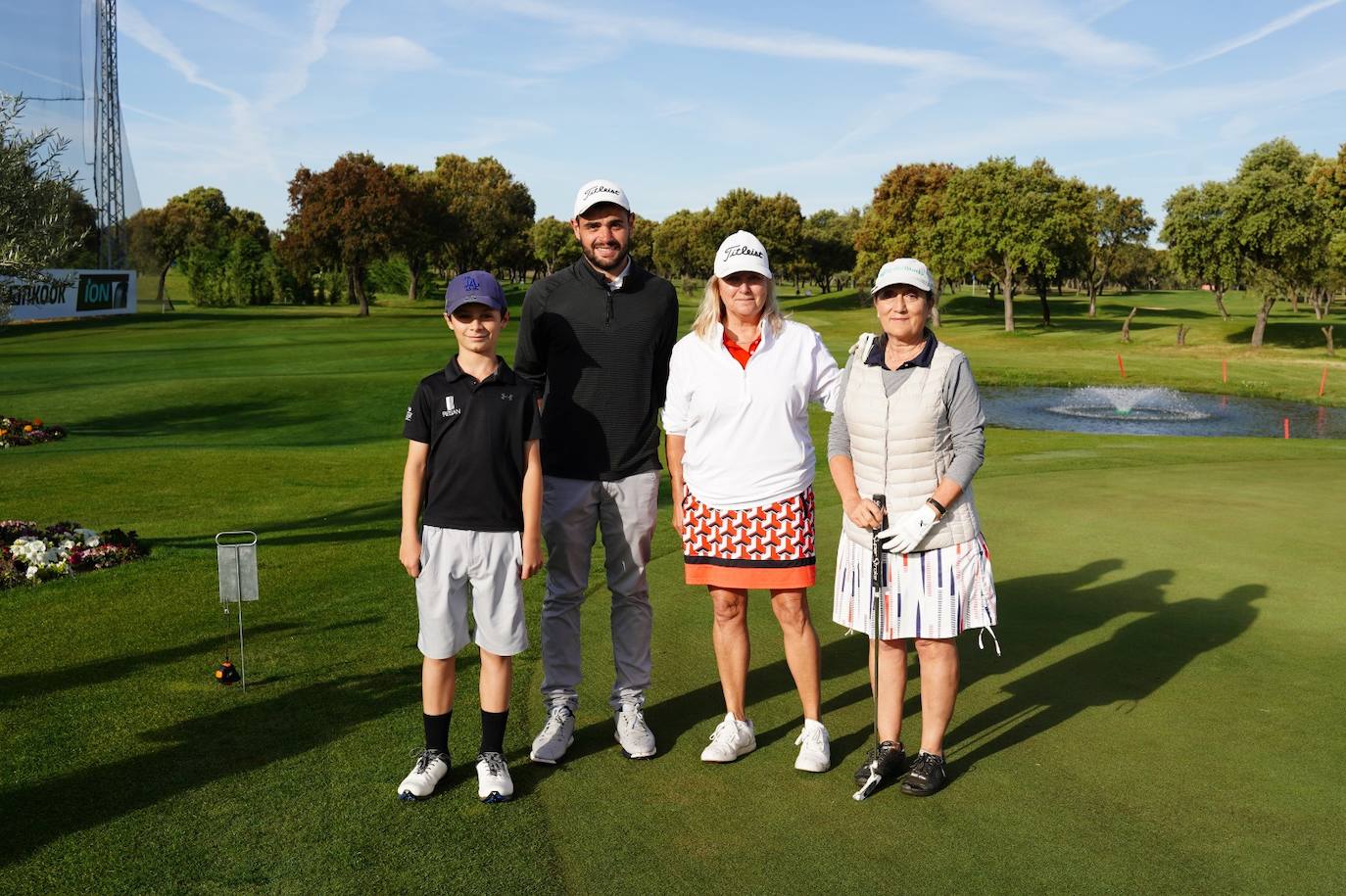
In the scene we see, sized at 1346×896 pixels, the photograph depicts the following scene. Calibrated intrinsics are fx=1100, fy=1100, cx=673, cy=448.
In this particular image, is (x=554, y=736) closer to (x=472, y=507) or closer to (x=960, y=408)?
(x=472, y=507)

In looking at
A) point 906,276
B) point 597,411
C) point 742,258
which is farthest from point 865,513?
point 597,411

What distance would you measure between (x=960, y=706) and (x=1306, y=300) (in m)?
108

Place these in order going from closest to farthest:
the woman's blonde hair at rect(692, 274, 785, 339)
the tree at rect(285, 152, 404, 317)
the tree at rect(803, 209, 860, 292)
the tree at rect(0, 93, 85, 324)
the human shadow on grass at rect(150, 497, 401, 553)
A: the woman's blonde hair at rect(692, 274, 785, 339)
the tree at rect(0, 93, 85, 324)
the human shadow on grass at rect(150, 497, 401, 553)
the tree at rect(285, 152, 404, 317)
the tree at rect(803, 209, 860, 292)

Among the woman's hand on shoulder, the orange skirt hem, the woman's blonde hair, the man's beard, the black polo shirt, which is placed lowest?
the orange skirt hem

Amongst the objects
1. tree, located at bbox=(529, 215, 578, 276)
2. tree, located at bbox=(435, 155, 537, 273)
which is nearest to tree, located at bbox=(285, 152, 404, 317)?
tree, located at bbox=(435, 155, 537, 273)

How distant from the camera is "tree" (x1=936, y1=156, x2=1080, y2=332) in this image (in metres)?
55.7

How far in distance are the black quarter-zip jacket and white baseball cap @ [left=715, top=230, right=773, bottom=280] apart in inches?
16.4

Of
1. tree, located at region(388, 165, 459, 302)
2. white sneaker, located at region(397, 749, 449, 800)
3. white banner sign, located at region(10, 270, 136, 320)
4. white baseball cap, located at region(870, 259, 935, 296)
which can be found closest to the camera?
white sneaker, located at region(397, 749, 449, 800)

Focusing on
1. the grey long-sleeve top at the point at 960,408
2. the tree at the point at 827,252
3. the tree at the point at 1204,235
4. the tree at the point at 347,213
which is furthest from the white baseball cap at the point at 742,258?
the tree at the point at 827,252

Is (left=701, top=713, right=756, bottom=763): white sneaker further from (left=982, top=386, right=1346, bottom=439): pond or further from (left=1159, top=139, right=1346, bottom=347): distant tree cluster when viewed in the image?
(left=1159, top=139, right=1346, bottom=347): distant tree cluster

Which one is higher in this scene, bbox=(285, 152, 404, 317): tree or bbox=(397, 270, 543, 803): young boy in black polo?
bbox=(285, 152, 404, 317): tree

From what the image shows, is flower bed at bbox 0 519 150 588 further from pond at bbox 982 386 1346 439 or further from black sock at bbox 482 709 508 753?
pond at bbox 982 386 1346 439

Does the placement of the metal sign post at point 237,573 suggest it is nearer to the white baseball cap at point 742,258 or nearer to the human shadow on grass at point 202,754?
the human shadow on grass at point 202,754

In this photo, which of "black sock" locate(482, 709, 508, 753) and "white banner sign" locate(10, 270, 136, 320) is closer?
"black sock" locate(482, 709, 508, 753)
